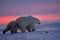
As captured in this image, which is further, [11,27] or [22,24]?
[11,27]

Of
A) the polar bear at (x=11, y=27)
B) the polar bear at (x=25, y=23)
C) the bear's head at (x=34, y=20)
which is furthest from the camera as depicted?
the bear's head at (x=34, y=20)

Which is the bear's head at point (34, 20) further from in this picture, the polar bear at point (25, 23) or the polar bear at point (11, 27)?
the polar bear at point (11, 27)

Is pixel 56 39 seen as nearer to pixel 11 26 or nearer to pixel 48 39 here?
pixel 48 39

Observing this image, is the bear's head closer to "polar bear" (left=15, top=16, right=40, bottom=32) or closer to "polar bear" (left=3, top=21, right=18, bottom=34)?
"polar bear" (left=15, top=16, right=40, bottom=32)

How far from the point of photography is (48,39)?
970 centimetres

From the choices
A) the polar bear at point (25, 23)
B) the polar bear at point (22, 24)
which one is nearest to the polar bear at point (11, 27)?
the polar bear at point (22, 24)

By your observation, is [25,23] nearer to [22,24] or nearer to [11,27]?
[22,24]

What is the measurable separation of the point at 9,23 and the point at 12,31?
1.74 ft

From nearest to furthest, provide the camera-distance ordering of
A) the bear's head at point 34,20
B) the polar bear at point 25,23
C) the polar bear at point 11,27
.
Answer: the polar bear at point 25,23
the polar bear at point 11,27
the bear's head at point 34,20

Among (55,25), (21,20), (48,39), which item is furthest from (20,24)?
(48,39)

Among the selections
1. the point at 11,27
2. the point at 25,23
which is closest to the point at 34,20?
the point at 25,23

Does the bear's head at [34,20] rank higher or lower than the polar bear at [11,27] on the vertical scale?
higher

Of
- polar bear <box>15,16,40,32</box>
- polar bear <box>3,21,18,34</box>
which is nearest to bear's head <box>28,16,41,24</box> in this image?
polar bear <box>15,16,40,32</box>

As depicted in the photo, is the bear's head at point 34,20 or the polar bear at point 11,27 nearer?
the polar bear at point 11,27
